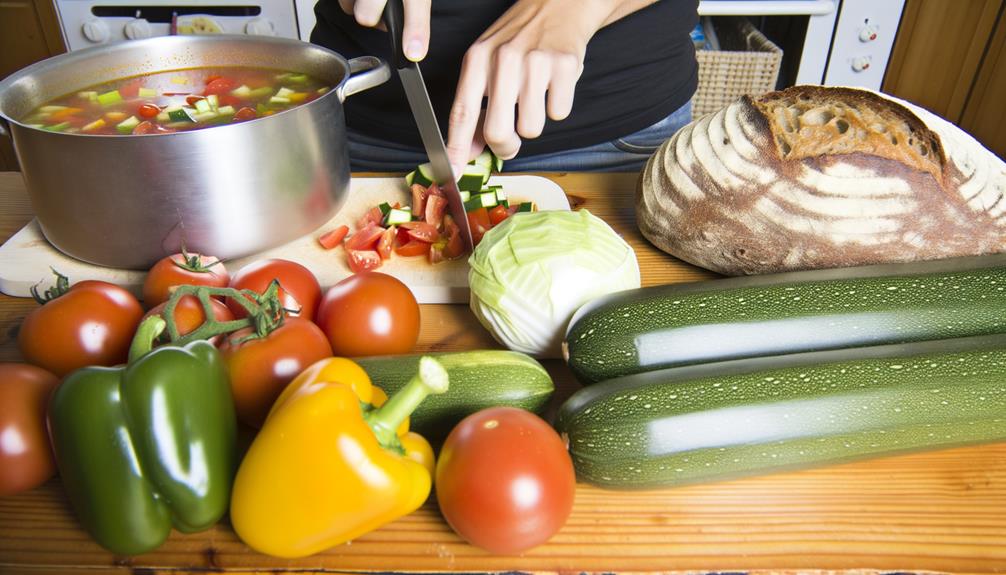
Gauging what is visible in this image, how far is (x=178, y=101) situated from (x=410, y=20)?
56 centimetres

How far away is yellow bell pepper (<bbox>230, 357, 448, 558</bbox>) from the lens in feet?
2.63

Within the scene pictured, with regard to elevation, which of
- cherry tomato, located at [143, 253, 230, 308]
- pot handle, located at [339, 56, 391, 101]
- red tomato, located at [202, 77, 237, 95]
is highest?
pot handle, located at [339, 56, 391, 101]

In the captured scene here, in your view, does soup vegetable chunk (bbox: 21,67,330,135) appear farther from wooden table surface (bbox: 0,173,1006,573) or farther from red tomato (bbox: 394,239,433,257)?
wooden table surface (bbox: 0,173,1006,573)

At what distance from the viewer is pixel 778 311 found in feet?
3.56

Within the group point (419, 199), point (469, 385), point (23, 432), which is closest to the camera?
point (23, 432)

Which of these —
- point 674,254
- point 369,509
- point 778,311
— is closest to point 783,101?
point 674,254

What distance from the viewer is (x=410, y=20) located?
52.7 inches

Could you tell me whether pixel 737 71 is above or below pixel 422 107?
below

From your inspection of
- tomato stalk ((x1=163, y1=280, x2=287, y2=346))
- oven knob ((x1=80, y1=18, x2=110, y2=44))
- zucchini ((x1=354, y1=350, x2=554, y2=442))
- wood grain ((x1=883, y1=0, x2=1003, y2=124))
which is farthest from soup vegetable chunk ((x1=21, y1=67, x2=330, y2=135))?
wood grain ((x1=883, y1=0, x2=1003, y2=124))

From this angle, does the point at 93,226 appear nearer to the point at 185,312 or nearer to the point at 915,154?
the point at 185,312

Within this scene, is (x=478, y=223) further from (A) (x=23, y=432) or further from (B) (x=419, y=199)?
(A) (x=23, y=432)

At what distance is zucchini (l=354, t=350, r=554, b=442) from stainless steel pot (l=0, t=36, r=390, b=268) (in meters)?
0.48

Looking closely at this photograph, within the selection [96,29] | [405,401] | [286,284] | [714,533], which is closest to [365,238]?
[286,284]

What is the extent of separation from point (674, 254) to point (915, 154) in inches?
18.0
